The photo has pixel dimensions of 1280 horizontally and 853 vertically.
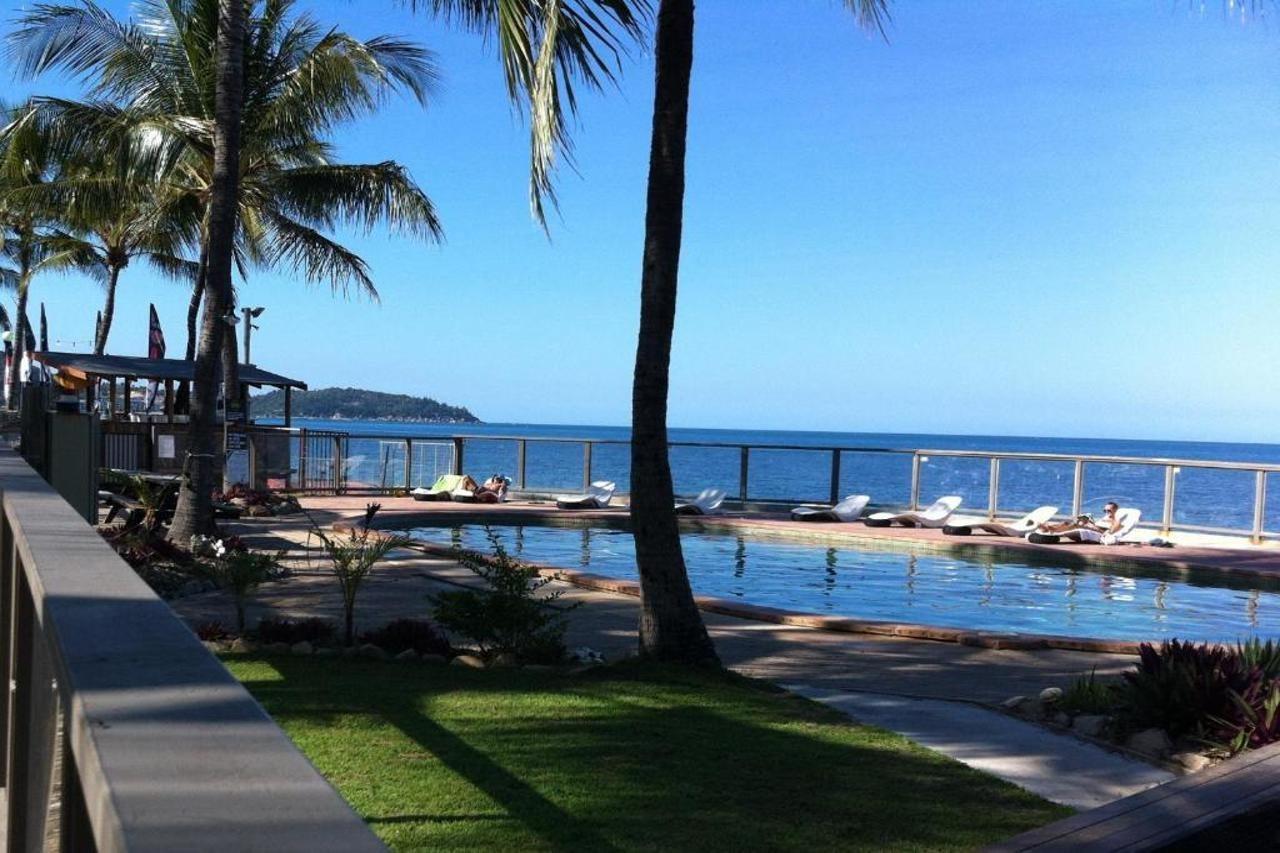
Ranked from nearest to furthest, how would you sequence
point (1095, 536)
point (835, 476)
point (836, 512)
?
point (1095, 536), point (836, 512), point (835, 476)

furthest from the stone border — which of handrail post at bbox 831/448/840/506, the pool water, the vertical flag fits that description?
the vertical flag

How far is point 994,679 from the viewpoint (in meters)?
7.69

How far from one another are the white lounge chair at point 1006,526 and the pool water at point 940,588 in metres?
1.52

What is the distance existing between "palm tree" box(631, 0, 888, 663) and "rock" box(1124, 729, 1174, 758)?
2.54 metres

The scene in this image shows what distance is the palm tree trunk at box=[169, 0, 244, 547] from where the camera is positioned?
39.6 ft

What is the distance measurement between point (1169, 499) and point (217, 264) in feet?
48.3

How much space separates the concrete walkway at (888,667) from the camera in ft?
18.2

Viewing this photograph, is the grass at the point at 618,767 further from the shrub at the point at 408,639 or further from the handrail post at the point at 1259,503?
the handrail post at the point at 1259,503

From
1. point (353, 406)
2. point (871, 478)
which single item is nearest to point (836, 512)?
point (871, 478)

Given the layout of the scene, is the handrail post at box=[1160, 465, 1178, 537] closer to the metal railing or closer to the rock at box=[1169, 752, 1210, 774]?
the rock at box=[1169, 752, 1210, 774]

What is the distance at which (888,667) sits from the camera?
8.01 m

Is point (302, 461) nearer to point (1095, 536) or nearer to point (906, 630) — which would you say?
point (1095, 536)

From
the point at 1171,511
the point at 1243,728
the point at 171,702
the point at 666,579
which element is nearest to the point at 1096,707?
the point at 1243,728

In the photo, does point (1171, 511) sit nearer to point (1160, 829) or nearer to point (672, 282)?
point (672, 282)
